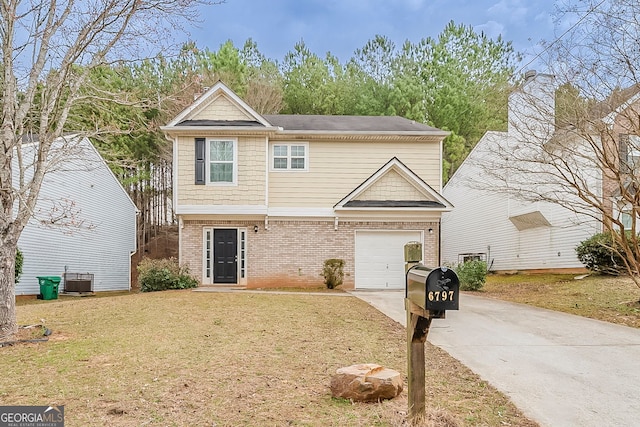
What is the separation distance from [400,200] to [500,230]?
368 inches

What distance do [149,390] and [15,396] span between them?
3.90 ft

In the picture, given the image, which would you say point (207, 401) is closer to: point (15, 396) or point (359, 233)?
point (15, 396)

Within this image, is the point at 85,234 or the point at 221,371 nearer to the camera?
the point at 221,371

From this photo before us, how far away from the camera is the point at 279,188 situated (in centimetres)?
1627

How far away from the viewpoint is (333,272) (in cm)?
1536

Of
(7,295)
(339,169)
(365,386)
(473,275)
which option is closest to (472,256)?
(473,275)

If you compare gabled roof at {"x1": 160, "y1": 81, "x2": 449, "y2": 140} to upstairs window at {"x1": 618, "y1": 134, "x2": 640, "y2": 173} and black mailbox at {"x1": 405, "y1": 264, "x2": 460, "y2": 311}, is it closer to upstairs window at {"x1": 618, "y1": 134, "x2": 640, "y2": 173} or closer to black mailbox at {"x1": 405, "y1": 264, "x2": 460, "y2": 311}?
upstairs window at {"x1": 618, "y1": 134, "x2": 640, "y2": 173}

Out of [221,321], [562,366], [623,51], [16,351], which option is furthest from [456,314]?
[16,351]

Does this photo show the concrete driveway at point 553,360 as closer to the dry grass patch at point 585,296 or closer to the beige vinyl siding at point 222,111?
the dry grass patch at point 585,296

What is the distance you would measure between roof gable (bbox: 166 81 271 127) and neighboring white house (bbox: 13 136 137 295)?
3.72 metres

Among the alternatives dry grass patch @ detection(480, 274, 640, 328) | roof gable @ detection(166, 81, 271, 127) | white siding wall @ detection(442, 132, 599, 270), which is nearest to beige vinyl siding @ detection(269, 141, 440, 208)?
roof gable @ detection(166, 81, 271, 127)

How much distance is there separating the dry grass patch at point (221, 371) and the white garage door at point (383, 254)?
23.0 feet

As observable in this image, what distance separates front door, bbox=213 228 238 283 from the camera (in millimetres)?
15875

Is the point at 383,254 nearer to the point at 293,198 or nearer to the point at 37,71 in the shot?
the point at 293,198
